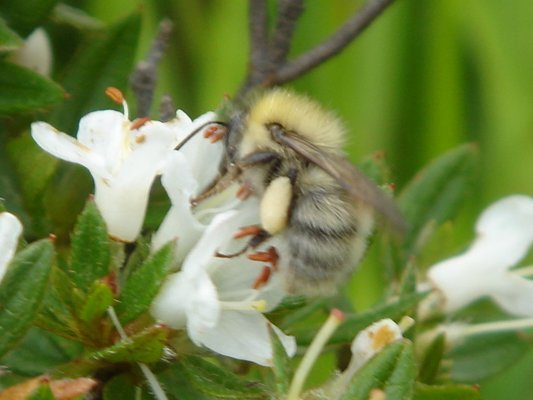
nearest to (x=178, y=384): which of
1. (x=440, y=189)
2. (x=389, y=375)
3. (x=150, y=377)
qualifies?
(x=150, y=377)

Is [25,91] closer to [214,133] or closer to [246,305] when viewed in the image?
[214,133]

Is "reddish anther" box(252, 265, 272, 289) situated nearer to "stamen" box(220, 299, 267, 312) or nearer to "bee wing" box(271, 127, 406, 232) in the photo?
"stamen" box(220, 299, 267, 312)

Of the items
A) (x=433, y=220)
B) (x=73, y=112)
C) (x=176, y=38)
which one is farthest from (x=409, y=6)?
(x=73, y=112)

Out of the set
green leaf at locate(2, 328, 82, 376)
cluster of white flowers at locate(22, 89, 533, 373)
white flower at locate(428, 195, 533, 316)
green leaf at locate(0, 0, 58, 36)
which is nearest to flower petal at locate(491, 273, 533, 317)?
white flower at locate(428, 195, 533, 316)

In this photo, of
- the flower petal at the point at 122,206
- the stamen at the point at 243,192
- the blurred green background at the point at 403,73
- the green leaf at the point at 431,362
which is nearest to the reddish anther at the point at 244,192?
the stamen at the point at 243,192

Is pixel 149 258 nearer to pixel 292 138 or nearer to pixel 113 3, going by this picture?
pixel 292 138

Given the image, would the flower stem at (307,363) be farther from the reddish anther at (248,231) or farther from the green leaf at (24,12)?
the green leaf at (24,12)
